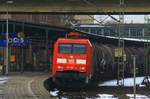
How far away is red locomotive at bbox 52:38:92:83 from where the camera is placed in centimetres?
3444

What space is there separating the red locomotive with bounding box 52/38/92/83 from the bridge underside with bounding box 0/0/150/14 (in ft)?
35.0

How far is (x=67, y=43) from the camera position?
116ft

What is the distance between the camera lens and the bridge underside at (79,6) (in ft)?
149

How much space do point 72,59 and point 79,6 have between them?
12.0 meters

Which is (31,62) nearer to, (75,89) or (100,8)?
(100,8)

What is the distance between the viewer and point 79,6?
4619 centimetres

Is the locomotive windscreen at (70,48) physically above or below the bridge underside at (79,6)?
below

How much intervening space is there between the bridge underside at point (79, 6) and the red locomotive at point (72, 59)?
10658 millimetres

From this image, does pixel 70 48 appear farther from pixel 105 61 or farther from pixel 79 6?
pixel 79 6

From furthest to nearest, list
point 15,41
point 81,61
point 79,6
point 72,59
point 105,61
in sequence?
1. point 15,41
2. point 79,6
3. point 105,61
4. point 72,59
5. point 81,61

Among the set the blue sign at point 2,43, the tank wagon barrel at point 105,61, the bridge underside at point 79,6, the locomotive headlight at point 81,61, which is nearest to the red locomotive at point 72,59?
the locomotive headlight at point 81,61

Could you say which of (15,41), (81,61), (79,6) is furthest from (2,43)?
(81,61)

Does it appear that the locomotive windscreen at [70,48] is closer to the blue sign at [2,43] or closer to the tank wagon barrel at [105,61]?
the tank wagon barrel at [105,61]

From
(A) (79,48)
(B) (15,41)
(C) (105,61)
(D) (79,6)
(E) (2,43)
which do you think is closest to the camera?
(A) (79,48)
